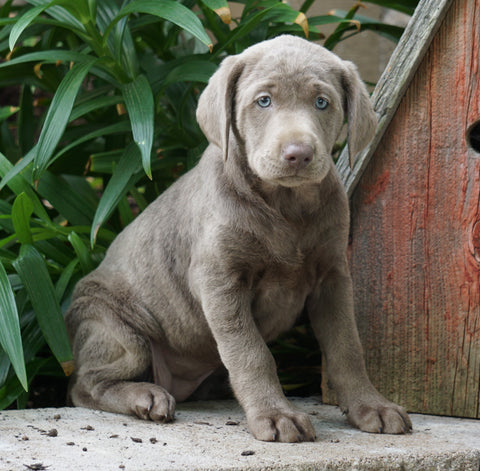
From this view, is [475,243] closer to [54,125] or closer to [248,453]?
[248,453]

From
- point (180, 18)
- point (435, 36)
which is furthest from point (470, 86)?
point (180, 18)

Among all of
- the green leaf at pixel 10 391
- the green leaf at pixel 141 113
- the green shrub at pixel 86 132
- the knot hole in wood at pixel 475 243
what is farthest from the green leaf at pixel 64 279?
the knot hole in wood at pixel 475 243

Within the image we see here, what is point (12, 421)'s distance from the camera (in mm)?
2850

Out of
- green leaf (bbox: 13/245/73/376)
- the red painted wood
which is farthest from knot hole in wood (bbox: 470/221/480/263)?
green leaf (bbox: 13/245/73/376)

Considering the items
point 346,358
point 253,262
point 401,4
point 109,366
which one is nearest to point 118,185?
point 109,366

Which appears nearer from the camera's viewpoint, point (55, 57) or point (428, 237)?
point (428, 237)

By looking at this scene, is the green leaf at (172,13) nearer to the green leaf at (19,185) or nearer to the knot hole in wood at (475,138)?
the green leaf at (19,185)

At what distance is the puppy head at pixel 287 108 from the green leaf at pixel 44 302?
1090mm

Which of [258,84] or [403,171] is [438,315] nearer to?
[403,171]

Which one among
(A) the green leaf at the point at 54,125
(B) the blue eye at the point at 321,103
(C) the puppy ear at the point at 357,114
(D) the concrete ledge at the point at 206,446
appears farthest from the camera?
(A) the green leaf at the point at 54,125

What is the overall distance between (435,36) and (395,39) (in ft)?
3.99

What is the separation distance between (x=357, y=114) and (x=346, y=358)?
991 millimetres

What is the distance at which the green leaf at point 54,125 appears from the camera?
10.9ft

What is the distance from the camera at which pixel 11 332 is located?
2.94 metres
